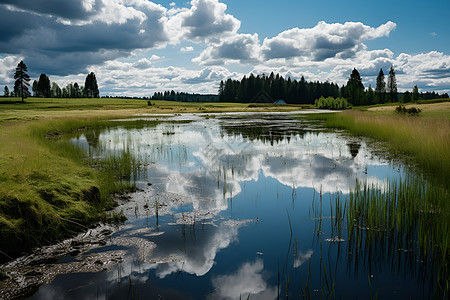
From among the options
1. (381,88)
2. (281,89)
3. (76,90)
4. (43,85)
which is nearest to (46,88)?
(43,85)

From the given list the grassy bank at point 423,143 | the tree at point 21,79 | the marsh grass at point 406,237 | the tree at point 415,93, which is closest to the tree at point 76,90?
the tree at point 21,79

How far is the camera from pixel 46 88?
14325 cm

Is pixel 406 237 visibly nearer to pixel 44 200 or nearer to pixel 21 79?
pixel 44 200

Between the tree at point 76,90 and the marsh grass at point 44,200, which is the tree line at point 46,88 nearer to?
the tree at point 76,90

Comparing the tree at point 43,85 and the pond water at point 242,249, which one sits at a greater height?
the tree at point 43,85

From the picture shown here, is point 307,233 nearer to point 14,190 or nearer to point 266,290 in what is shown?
point 266,290

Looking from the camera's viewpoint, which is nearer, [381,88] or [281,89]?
[381,88]

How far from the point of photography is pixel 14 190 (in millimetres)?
7348

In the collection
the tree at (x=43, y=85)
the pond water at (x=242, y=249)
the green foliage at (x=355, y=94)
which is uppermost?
the tree at (x=43, y=85)

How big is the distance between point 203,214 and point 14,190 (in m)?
A: 4.73

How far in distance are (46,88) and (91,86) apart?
883 inches

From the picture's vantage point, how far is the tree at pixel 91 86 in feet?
523

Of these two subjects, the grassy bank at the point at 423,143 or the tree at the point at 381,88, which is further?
the tree at the point at 381,88

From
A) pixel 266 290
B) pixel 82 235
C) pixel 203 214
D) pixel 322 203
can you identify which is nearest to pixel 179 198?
pixel 203 214
